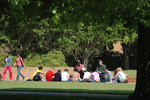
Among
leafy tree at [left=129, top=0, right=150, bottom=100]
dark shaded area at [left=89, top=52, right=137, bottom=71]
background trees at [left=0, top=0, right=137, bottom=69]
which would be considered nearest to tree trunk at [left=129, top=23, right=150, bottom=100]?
leafy tree at [left=129, top=0, right=150, bottom=100]

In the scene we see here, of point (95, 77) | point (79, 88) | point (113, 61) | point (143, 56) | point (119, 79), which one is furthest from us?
point (113, 61)

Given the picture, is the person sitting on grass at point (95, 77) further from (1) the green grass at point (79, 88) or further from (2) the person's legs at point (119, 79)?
(1) the green grass at point (79, 88)

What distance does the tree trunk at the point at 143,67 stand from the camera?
32.5ft

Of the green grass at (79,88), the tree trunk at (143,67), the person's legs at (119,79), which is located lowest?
the green grass at (79,88)

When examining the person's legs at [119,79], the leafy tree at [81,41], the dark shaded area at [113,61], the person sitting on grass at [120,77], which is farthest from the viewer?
the dark shaded area at [113,61]

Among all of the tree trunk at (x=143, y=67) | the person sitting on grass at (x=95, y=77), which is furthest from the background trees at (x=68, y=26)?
the person sitting on grass at (x=95, y=77)

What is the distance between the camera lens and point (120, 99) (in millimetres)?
12367

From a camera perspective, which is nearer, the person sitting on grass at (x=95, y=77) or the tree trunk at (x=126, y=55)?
the person sitting on grass at (x=95, y=77)

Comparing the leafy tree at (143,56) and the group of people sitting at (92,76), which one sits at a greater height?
the leafy tree at (143,56)

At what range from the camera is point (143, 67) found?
34.0 feet

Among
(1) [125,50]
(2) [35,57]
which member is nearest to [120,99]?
(2) [35,57]

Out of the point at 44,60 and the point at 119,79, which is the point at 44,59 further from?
the point at 119,79

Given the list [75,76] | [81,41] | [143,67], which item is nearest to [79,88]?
[75,76]

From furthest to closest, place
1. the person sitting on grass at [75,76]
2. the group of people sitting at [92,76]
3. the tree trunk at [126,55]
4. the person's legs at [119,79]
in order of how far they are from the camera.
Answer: the tree trunk at [126,55] < the person sitting on grass at [75,76] < the group of people sitting at [92,76] < the person's legs at [119,79]
